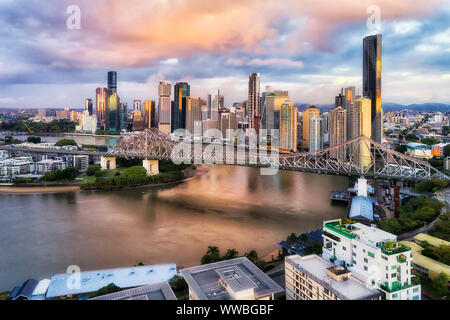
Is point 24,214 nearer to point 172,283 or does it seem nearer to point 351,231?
point 172,283

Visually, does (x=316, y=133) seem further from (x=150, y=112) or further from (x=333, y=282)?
(x=150, y=112)

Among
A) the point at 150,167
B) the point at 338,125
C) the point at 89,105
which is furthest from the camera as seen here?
the point at 89,105

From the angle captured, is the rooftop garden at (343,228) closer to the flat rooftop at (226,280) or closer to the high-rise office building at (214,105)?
the flat rooftop at (226,280)

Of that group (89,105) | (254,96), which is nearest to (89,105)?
(89,105)

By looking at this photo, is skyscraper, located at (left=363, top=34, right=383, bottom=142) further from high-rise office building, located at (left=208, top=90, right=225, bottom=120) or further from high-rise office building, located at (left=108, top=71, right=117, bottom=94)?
high-rise office building, located at (left=108, top=71, right=117, bottom=94)

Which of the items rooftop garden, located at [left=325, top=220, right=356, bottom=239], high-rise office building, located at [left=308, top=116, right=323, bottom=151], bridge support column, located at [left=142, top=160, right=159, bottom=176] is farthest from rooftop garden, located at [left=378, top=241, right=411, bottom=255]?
high-rise office building, located at [left=308, top=116, right=323, bottom=151]

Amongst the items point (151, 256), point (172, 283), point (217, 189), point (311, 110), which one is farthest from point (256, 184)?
point (311, 110)
